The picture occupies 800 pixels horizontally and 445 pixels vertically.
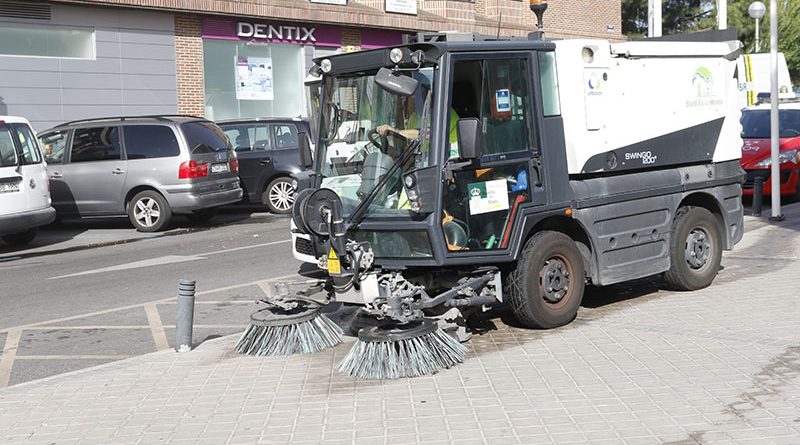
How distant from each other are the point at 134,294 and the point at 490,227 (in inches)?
192

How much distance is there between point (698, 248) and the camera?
9922mm

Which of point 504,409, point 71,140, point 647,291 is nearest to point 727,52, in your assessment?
point 647,291

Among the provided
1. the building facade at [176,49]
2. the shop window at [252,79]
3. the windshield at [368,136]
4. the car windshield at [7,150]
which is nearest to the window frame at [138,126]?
the car windshield at [7,150]

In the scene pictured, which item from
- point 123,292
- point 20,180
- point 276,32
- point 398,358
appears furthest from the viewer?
point 276,32

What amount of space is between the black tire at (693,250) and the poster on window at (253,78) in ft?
55.6

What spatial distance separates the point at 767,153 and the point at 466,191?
1204cm

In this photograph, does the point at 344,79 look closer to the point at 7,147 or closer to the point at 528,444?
the point at 528,444

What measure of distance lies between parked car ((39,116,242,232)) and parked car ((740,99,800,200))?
363 inches

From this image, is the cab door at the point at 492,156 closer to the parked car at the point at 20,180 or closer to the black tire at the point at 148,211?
the parked car at the point at 20,180

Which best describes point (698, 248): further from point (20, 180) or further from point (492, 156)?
point (20, 180)

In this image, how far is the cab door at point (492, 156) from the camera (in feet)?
25.3

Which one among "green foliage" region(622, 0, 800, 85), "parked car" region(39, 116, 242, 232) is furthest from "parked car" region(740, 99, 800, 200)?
"green foliage" region(622, 0, 800, 85)

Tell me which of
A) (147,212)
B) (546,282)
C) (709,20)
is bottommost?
(546,282)

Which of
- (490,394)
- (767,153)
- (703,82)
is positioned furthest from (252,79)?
(490,394)
